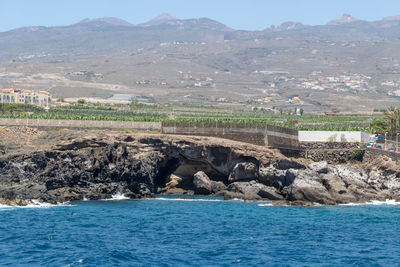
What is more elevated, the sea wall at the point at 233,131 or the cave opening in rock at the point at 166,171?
the sea wall at the point at 233,131

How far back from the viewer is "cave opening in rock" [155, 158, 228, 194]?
86.1 metres

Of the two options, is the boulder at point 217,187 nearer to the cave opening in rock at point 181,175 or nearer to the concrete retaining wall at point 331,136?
the cave opening in rock at point 181,175

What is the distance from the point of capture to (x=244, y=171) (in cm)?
8488

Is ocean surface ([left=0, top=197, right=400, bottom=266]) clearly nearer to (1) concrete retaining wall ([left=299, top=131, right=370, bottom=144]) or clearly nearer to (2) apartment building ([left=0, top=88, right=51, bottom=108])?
(1) concrete retaining wall ([left=299, top=131, right=370, bottom=144])

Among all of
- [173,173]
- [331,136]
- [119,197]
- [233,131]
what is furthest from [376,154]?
[119,197]

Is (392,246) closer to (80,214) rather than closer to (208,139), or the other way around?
(80,214)

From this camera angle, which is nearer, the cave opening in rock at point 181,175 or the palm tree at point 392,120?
the cave opening in rock at point 181,175

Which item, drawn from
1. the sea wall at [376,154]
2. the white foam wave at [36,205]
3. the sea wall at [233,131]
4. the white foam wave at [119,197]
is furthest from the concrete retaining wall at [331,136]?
the white foam wave at [36,205]

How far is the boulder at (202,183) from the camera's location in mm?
82750

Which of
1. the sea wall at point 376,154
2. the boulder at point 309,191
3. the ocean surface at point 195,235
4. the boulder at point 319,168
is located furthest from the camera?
the sea wall at point 376,154

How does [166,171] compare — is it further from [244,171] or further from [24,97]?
[24,97]

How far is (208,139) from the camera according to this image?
8619cm

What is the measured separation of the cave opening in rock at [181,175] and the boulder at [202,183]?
194 cm

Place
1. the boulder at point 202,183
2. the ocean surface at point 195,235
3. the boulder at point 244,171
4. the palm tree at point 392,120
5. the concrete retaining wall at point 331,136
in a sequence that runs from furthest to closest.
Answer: the palm tree at point 392,120
the concrete retaining wall at point 331,136
the boulder at point 244,171
the boulder at point 202,183
the ocean surface at point 195,235
